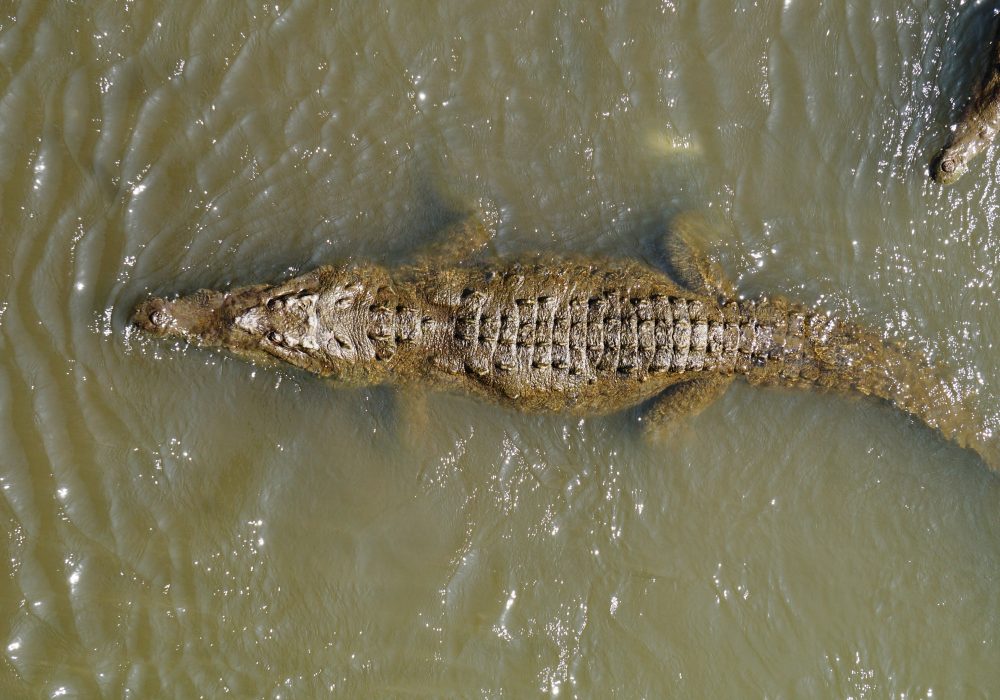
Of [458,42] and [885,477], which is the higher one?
[458,42]

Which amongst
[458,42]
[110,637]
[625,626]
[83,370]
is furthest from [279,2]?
[625,626]

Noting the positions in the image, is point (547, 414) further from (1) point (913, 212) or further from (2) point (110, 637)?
(2) point (110, 637)

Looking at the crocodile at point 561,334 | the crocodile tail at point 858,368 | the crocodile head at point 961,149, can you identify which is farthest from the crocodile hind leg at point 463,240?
the crocodile head at point 961,149

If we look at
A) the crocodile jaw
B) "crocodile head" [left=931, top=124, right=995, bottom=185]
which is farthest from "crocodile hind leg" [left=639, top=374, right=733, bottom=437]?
the crocodile jaw

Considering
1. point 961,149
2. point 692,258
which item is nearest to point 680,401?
point 692,258

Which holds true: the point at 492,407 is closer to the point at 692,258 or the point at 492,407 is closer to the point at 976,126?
the point at 692,258
